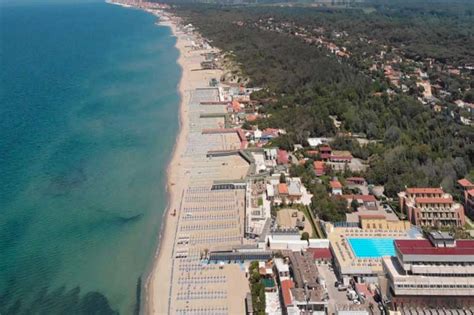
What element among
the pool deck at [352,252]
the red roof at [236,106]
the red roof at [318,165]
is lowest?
the red roof at [236,106]

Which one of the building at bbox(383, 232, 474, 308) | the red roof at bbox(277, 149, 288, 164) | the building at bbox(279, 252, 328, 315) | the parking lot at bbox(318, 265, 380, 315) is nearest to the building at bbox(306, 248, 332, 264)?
the parking lot at bbox(318, 265, 380, 315)

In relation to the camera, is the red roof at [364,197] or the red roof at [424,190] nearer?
the red roof at [424,190]

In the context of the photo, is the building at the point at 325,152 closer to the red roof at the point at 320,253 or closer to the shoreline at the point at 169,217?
the shoreline at the point at 169,217

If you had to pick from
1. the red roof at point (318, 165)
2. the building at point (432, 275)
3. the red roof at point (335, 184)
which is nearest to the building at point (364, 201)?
the red roof at point (335, 184)

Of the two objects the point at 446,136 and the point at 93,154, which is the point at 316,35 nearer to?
the point at 446,136

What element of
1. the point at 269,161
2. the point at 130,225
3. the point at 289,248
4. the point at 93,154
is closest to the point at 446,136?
the point at 269,161

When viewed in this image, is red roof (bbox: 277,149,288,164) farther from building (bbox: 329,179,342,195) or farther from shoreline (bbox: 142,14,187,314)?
shoreline (bbox: 142,14,187,314)
